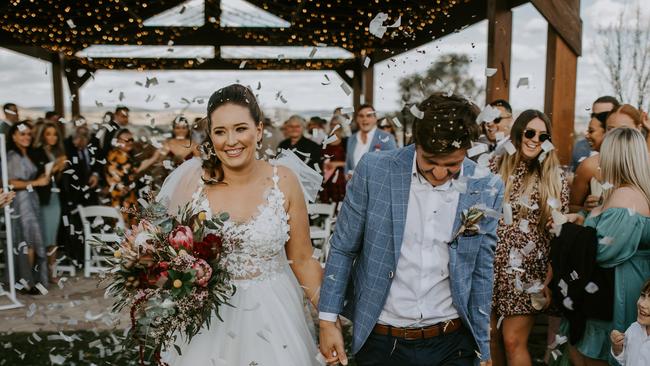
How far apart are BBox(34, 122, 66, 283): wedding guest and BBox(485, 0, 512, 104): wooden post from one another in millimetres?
4822

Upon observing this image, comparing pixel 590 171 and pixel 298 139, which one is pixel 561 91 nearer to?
pixel 590 171

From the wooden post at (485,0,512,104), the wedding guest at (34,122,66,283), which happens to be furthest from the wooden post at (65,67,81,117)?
the wooden post at (485,0,512,104)

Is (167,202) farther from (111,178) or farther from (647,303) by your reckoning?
(111,178)

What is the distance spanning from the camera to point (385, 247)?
2180 mm

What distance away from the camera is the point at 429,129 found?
2.01 metres

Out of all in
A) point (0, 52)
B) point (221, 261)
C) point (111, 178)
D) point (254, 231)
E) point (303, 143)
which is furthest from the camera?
point (0, 52)

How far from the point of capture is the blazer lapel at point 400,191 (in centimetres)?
214

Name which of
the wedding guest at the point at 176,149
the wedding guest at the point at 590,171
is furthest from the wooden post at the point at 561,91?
the wedding guest at the point at 176,149

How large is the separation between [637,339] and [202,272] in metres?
2.05

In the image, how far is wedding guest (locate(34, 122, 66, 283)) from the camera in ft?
21.1

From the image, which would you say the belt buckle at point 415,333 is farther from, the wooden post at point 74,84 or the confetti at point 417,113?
the wooden post at point 74,84

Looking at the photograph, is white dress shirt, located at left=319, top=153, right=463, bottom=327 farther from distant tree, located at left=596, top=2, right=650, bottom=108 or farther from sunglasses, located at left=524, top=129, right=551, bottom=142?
distant tree, located at left=596, top=2, right=650, bottom=108

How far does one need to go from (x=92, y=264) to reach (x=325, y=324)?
6115 millimetres

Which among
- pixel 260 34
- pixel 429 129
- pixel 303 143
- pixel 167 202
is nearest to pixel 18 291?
pixel 303 143
